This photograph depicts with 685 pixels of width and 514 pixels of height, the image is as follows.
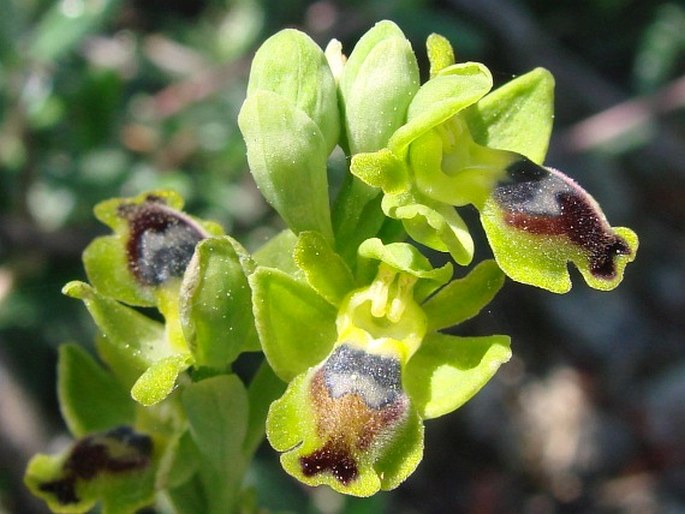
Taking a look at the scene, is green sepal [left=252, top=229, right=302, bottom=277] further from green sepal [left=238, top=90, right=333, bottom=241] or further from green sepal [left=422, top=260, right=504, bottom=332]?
green sepal [left=422, top=260, right=504, bottom=332]

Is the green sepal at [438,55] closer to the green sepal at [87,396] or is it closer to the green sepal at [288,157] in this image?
the green sepal at [288,157]

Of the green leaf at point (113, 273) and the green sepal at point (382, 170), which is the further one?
the green leaf at point (113, 273)

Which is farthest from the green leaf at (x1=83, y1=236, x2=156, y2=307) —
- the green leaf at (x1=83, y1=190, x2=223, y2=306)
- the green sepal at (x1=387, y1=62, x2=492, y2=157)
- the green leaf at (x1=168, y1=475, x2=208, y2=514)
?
the green sepal at (x1=387, y1=62, x2=492, y2=157)

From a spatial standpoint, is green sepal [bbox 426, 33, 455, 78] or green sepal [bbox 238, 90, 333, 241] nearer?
green sepal [bbox 238, 90, 333, 241]

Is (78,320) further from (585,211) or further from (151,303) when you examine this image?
(585,211)

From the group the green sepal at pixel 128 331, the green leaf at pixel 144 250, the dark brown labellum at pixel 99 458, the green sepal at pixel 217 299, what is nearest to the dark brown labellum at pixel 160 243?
the green leaf at pixel 144 250

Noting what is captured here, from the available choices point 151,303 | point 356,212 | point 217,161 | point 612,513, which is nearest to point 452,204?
point 356,212

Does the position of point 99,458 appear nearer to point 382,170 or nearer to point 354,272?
point 354,272
